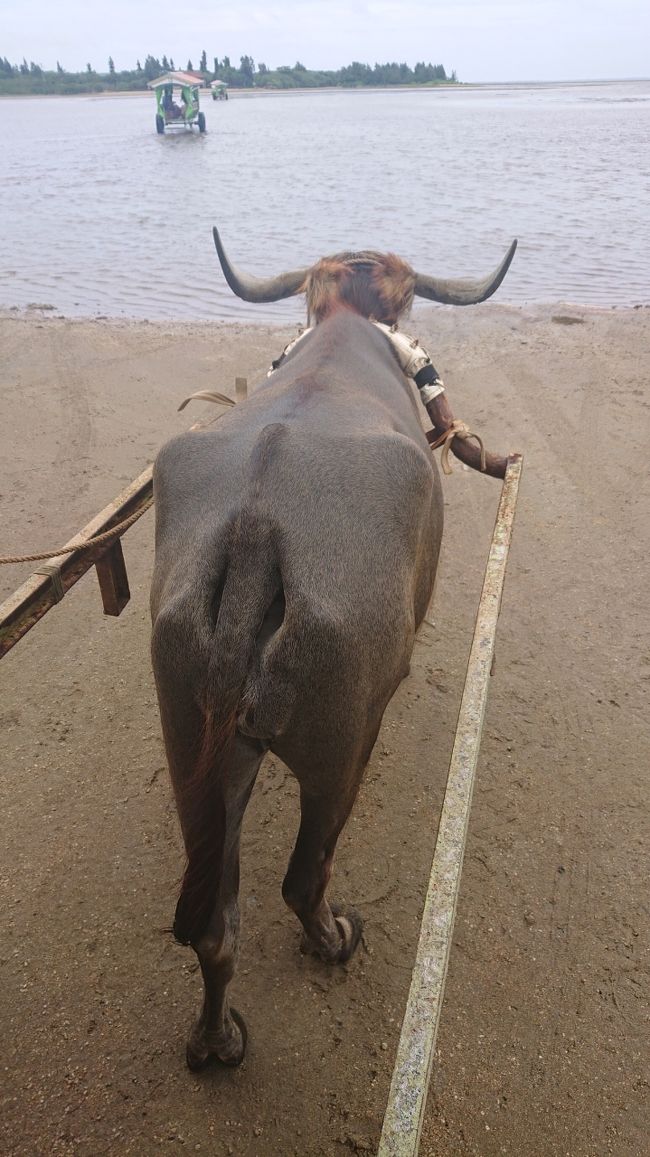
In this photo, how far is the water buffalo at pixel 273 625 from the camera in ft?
5.13

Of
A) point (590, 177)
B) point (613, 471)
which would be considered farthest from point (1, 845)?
point (590, 177)

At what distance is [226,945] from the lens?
5.94 ft

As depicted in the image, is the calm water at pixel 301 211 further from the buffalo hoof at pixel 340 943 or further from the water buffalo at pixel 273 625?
the buffalo hoof at pixel 340 943

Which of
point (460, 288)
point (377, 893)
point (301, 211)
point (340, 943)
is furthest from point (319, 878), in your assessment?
point (301, 211)

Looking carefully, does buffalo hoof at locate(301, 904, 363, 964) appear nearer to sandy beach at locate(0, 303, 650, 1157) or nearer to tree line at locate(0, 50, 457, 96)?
sandy beach at locate(0, 303, 650, 1157)

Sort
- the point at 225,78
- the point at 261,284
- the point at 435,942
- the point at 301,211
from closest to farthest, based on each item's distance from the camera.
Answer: the point at 435,942, the point at 261,284, the point at 301,211, the point at 225,78

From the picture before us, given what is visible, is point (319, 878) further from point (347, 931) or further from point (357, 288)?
point (357, 288)

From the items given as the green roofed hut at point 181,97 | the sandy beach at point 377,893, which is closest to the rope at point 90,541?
the sandy beach at point 377,893

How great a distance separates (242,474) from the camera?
5.81ft

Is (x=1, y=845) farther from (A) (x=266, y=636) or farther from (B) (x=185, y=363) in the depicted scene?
(B) (x=185, y=363)

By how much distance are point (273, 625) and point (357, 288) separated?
2.39m

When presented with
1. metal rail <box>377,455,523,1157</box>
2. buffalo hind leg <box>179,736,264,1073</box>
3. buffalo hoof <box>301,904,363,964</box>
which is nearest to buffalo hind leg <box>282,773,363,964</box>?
buffalo hoof <box>301,904,363,964</box>

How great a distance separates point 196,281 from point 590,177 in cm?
1279

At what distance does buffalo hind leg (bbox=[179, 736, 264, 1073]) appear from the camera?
5.57ft
